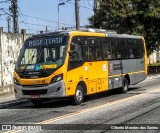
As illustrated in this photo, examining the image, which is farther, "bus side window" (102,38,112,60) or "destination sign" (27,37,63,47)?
"bus side window" (102,38,112,60)

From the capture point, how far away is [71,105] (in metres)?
16.2

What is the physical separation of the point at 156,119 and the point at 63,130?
2.75 meters

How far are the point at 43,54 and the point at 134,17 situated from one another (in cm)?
2208

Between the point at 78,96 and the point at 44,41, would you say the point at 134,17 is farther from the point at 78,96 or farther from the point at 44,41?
the point at 78,96

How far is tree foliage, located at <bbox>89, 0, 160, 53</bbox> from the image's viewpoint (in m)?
36.5

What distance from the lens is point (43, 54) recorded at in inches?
635

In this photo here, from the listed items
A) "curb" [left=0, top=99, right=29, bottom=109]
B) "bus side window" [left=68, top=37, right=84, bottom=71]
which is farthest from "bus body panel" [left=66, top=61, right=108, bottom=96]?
"curb" [left=0, top=99, right=29, bottom=109]

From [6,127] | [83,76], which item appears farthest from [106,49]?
[6,127]

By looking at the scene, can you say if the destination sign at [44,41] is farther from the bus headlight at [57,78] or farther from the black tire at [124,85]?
the black tire at [124,85]

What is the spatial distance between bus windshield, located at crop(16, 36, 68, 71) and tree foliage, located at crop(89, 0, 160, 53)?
20.3m

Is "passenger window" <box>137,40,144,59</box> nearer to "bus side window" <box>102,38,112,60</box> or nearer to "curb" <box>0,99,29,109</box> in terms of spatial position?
"bus side window" <box>102,38,112,60</box>

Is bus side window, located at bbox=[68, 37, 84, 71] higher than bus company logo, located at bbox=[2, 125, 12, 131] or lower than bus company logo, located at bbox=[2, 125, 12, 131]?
higher

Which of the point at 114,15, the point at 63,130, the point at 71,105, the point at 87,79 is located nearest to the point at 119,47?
the point at 87,79

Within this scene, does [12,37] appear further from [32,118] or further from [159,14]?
[159,14]
